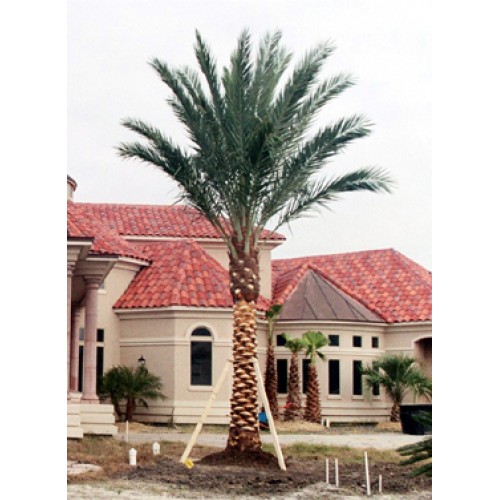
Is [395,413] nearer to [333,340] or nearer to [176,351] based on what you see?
[333,340]

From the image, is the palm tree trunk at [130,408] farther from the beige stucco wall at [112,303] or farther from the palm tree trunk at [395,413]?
the palm tree trunk at [395,413]

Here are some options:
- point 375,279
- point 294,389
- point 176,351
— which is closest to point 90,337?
point 176,351

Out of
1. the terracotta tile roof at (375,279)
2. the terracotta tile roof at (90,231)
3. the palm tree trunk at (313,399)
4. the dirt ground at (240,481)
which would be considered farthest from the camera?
the terracotta tile roof at (375,279)

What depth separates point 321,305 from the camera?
30.2 metres

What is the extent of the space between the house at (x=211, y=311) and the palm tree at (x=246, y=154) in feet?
19.6

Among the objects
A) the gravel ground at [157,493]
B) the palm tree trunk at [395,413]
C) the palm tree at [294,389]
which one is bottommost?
the gravel ground at [157,493]

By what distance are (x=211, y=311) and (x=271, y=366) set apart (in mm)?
2139

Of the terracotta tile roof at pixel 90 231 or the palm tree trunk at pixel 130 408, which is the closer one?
the terracotta tile roof at pixel 90 231

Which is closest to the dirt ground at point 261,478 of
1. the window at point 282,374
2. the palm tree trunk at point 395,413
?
the palm tree trunk at point 395,413

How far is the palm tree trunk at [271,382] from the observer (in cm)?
2668

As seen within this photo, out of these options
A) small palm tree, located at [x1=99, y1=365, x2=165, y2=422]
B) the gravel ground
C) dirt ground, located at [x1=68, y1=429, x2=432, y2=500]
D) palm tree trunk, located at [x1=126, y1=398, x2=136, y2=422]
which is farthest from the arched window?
the gravel ground

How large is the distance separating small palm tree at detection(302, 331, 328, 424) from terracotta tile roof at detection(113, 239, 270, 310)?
1.89m
